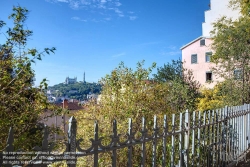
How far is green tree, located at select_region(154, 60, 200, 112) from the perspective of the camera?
508 inches

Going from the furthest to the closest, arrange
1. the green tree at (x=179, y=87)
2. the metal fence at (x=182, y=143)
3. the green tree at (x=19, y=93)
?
1. the green tree at (x=179, y=87)
2. the green tree at (x=19, y=93)
3. the metal fence at (x=182, y=143)

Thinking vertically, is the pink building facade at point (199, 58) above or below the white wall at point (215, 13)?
below

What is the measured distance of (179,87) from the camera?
1534 centimetres

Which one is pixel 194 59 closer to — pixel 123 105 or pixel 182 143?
pixel 123 105

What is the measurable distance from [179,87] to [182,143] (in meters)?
12.4

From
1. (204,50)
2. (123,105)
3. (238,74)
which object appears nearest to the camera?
(123,105)

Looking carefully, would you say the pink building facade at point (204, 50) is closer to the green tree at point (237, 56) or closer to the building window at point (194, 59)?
the building window at point (194, 59)

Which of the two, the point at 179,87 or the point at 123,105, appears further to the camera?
the point at 179,87

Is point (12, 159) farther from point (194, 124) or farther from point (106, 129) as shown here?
point (106, 129)

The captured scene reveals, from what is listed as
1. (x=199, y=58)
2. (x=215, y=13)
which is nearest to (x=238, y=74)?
(x=199, y=58)

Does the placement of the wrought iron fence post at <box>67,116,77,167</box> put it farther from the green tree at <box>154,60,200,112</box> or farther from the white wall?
the white wall

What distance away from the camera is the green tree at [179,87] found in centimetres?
1290

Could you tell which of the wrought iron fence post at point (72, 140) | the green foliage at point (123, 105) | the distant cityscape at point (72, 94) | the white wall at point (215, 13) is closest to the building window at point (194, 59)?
the white wall at point (215, 13)

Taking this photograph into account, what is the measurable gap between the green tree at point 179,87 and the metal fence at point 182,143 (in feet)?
14.0
